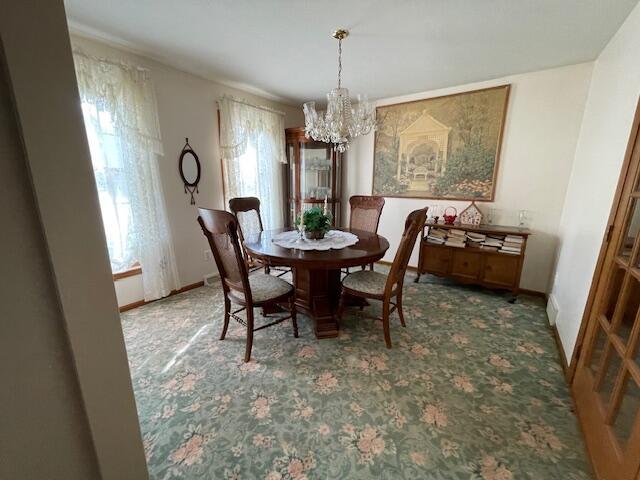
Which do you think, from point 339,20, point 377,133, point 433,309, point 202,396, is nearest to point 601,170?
point 433,309

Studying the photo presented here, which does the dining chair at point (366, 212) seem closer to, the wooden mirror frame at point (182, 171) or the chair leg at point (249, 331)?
the chair leg at point (249, 331)

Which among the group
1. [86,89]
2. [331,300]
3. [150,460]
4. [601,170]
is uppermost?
[86,89]

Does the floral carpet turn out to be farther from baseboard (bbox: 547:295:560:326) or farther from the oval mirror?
the oval mirror

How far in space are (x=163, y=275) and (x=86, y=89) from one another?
68.1 inches

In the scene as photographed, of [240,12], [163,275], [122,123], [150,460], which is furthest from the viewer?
[163,275]

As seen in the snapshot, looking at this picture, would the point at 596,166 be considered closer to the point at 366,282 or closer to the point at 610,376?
the point at 610,376

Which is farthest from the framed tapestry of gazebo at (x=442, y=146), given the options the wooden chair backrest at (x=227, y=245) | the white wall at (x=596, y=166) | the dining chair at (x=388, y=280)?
the wooden chair backrest at (x=227, y=245)

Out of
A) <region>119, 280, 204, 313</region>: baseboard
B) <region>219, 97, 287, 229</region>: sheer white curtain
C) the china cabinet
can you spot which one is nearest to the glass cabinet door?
the china cabinet

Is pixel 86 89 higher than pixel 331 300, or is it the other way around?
pixel 86 89

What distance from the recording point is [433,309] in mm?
2586

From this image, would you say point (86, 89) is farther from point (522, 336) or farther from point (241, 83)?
point (522, 336)

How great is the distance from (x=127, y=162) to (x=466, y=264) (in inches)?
142

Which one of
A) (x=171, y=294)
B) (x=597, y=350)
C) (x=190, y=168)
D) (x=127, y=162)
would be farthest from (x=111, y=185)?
(x=597, y=350)

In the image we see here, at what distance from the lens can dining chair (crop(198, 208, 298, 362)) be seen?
163 cm
